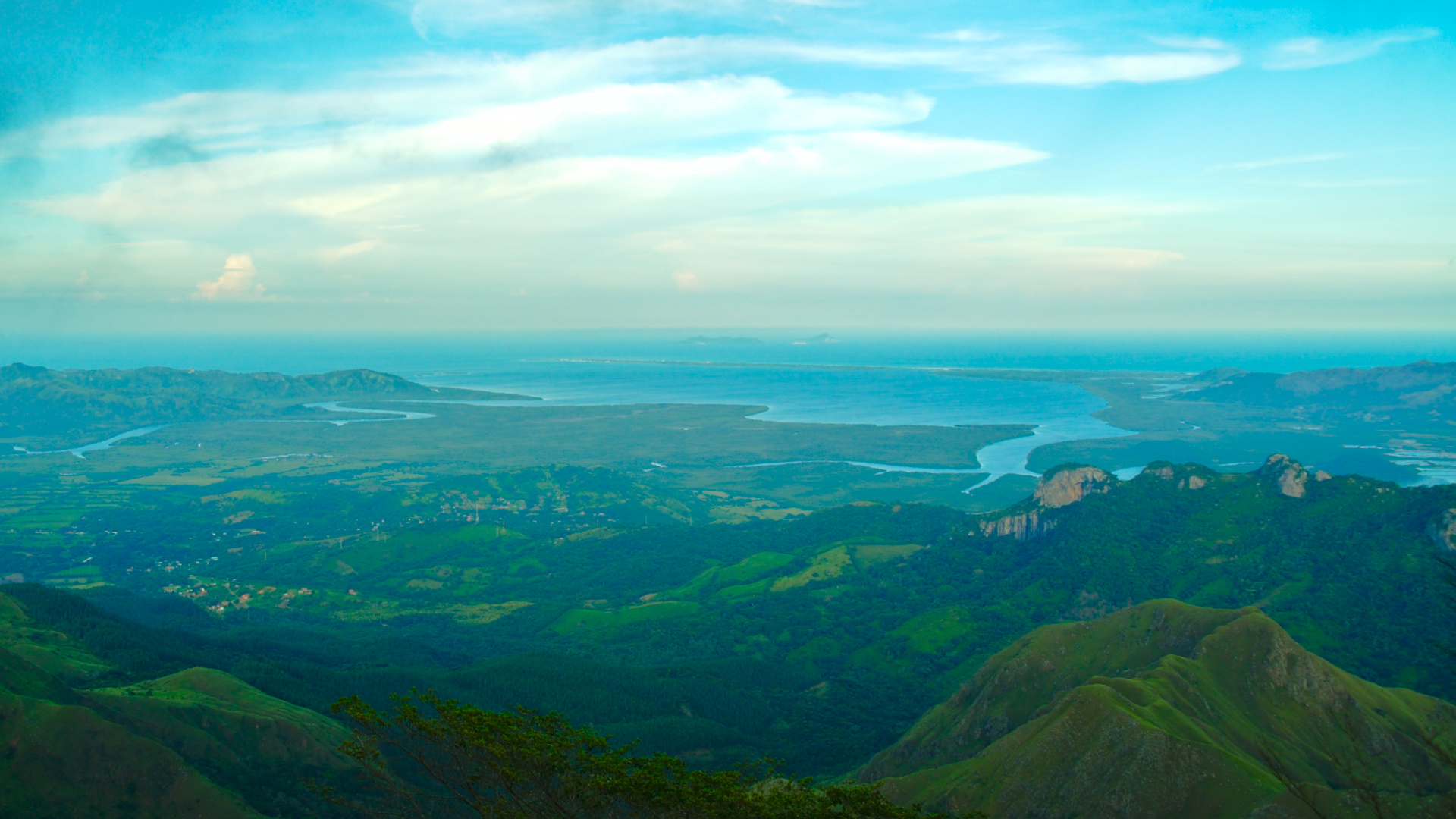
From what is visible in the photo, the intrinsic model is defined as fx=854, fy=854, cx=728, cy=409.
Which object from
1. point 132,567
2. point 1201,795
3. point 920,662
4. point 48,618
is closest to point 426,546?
point 132,567

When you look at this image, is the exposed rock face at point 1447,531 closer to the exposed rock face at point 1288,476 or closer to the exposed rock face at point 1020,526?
the exposed rock face at point 1288,476

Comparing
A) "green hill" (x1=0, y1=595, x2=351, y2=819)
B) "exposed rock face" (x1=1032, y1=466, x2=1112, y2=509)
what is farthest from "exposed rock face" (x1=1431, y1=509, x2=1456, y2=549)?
"green hill" (x1=0, y1=595, x2=351, y2=819)

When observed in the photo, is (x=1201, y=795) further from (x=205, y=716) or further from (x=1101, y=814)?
(x=205, y=716)

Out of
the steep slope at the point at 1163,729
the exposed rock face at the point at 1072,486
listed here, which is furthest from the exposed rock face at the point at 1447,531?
the exposed rock face at the point at 1072,486

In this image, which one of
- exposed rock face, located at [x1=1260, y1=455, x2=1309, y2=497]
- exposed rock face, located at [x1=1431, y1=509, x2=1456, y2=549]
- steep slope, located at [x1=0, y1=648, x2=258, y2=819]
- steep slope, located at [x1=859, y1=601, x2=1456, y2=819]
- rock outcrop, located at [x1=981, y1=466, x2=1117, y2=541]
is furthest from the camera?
rock outcrop, located at [x1=981, y1=466, x2=1117, y2=541]

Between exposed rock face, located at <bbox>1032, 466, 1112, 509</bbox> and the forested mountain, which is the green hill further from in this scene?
exposed rock face, located at <bbox>1032, 466, 1112, 509</bbox>

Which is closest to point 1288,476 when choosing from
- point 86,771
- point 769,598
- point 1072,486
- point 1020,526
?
point 1072,486

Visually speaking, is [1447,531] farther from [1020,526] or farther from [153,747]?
[153,747]
